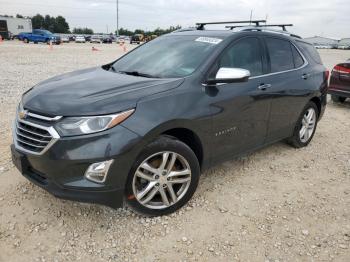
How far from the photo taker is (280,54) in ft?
14.5

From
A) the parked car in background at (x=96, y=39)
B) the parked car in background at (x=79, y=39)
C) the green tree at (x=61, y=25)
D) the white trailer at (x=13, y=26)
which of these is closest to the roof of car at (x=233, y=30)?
the white trailer at (x=13, y=26)

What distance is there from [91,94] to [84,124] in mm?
365

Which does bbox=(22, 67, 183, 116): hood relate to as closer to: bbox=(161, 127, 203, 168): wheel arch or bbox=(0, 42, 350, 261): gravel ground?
bbox=(161, 127, 203, 168): wheel arch

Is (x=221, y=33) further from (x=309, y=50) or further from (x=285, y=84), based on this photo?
(x=309, y=50)

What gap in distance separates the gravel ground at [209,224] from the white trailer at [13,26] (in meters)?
48.2

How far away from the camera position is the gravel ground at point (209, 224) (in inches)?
110

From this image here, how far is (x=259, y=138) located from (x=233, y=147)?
564mm

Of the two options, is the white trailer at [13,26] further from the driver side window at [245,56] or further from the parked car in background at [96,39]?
the driver side window at [245,56]

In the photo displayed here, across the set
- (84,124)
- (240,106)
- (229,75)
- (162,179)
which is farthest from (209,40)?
(84,124)

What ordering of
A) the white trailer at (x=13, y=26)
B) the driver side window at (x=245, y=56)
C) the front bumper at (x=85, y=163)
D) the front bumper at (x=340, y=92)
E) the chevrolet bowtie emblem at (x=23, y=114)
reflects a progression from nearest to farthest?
the front bumper at (x=85, y=163), the chevrolet bowtie emblem at (x=23, y=114), the driver side window at (x=245, y=56), the front bumper at (x=340, y=92), the white trailer at (x=13, y=26)

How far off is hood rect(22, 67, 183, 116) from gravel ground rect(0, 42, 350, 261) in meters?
1.05

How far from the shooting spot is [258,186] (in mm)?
3951

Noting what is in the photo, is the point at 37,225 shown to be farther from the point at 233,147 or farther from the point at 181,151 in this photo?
the point at 233,147

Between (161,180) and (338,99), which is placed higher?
(161,180)
